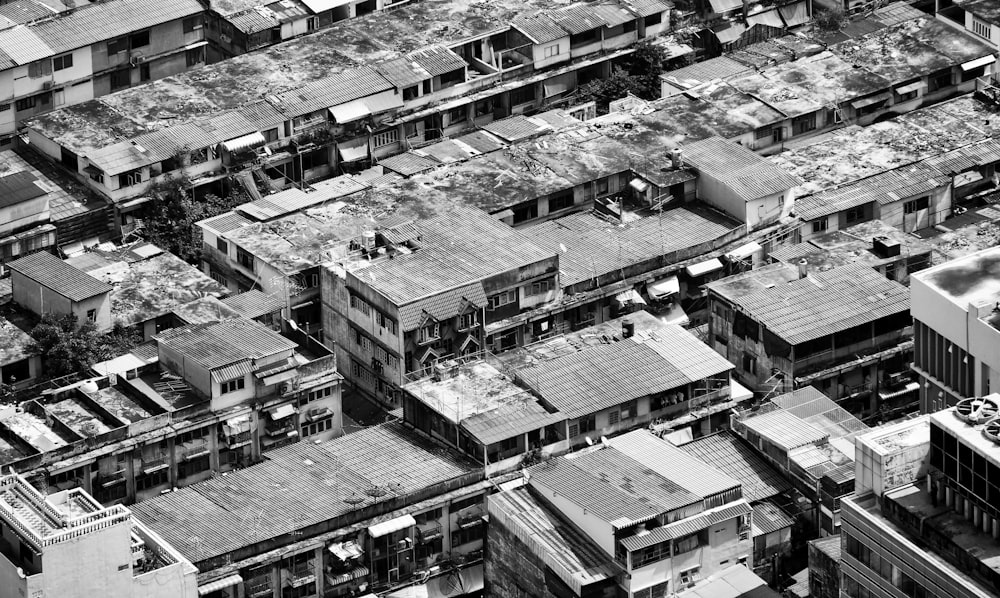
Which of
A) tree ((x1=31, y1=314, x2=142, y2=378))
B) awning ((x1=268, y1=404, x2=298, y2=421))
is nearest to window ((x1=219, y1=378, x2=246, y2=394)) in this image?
awning ((x1=268, y1=404, x2=298, y2=421))

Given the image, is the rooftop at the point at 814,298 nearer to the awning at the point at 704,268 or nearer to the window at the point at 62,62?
the awning at the point at 704,268

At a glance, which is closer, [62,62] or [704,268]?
[704,268]

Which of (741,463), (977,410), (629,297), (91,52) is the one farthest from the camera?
(91,52)

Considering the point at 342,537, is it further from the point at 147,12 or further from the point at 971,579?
the point at 147,12

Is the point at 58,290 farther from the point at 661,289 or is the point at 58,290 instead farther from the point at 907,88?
the point at 907,88

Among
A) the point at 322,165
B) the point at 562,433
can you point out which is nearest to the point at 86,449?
the point at 562,433

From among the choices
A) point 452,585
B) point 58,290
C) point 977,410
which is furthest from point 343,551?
point 977,410
